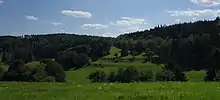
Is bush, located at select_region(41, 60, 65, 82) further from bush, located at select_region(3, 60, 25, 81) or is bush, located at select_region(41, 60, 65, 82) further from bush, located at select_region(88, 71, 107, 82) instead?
bush, located at select_region(88, 71, 107, 82)

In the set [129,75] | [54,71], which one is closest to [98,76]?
[129,75]

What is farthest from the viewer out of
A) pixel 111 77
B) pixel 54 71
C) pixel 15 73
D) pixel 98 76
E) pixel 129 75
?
pixel 98 76

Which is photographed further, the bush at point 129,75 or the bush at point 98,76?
the bush at point 98,76

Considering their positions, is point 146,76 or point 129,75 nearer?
point 129,75

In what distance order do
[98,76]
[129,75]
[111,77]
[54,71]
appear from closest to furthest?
1. [54,71]
2. [129,75]
3. [111,77]
4. [98,76]

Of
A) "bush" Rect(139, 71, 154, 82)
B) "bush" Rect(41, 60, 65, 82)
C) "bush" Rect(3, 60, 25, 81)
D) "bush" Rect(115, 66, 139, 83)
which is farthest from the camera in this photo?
"bush" Rect(139, 71, 154, 82)

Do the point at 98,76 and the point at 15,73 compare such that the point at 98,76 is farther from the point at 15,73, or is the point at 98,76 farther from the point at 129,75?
the point at 15,73

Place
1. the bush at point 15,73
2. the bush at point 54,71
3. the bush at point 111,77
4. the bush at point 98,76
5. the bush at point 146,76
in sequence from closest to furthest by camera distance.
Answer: the bush at point 15,73
the bush at point 54,71
the bush at point 146,76
the bush at point 111,77
the bush at point 98,76

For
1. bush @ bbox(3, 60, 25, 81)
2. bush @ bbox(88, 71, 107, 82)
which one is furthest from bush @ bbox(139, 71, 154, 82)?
bush @ bbox(3, 60, 25, 81)

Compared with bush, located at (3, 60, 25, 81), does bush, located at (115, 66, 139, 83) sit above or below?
below

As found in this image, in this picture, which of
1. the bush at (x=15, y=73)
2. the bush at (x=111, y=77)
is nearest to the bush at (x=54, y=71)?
the bush at (x=15, y=73)

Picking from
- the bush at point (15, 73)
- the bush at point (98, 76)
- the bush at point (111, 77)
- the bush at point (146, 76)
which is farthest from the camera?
the bush at point (98, 76)

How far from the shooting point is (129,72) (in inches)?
6585

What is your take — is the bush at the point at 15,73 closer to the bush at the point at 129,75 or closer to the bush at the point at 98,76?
the bush at the point at 129,75
